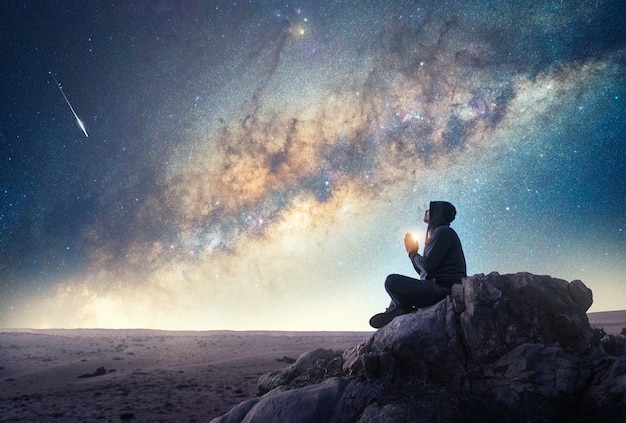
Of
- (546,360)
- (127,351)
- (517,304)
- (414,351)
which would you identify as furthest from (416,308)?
(127,351)

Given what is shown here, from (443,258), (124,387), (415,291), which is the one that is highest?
(443,258)

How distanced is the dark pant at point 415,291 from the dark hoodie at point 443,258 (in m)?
0.22

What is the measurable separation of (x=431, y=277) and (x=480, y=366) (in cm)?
199

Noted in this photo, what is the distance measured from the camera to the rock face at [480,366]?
4.53 meters

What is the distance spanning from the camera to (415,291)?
675 cm

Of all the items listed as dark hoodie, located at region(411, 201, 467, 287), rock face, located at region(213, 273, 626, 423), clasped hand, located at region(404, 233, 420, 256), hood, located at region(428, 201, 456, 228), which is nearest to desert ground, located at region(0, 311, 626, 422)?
rock face, located at region(213, 273, 626, 423)

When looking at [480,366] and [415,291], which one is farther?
[415,291]

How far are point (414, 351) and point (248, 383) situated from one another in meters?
10.3

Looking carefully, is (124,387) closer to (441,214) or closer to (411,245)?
(411,245)

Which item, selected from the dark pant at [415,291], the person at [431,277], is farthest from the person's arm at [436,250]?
the dark pant at [415,291]

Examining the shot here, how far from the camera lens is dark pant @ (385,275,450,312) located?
264 inches

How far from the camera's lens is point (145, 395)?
466 inches

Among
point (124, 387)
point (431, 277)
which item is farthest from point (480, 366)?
point (124, 387)

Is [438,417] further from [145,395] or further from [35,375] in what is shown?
[35,375]
